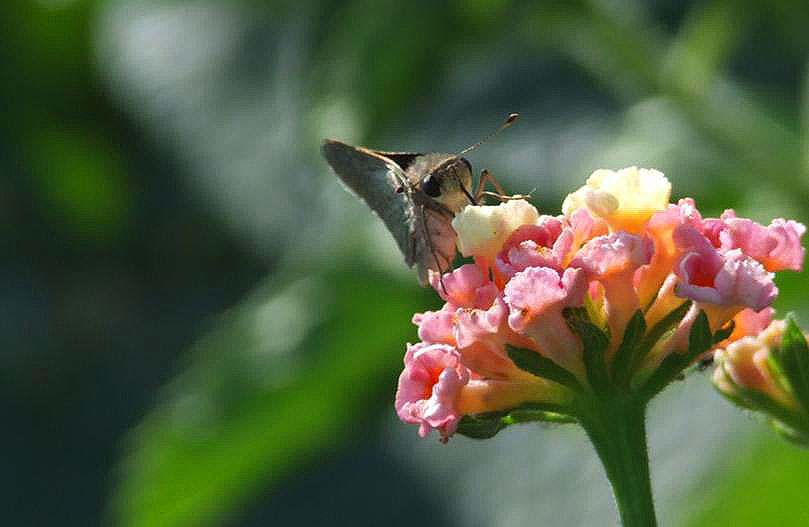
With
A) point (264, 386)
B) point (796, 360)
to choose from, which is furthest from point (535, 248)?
point (264, 386)

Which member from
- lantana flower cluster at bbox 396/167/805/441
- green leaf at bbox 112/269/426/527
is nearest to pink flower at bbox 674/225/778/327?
lantana flower cluster at bbox 396/167/805/441

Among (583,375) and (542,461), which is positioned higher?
(542,461)

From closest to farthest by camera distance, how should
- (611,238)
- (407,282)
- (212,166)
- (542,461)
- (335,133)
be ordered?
(611,238) → (335,133) → (407,282) → (542,461) → (212,166)

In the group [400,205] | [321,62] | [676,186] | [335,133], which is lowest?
[400,205]

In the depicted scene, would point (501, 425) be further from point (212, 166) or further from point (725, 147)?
point (212, 166)

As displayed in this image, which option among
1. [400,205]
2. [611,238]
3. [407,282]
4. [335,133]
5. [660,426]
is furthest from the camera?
[660,426]

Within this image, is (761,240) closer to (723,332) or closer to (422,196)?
(723,332)

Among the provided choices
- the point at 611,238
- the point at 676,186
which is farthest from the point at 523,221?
the point at 676,186
